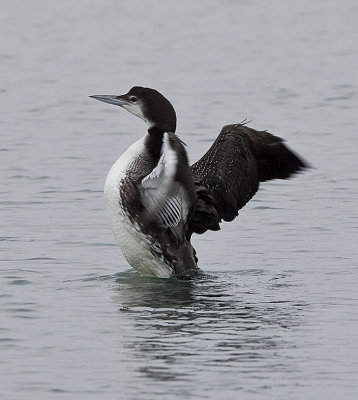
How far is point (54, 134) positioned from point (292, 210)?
4436mm

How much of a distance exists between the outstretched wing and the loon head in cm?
39

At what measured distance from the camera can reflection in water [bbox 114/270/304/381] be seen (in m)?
7.64

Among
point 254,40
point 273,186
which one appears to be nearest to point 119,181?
point 273,186

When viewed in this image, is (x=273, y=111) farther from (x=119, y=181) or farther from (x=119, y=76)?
(x=119, y=181)

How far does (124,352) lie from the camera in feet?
25.9

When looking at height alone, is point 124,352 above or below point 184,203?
below

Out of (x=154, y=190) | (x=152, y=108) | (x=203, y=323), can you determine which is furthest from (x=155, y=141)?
(x=203, y=323)

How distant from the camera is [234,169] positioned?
10055 mm

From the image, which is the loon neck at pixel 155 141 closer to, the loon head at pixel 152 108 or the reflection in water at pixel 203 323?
the loon head at pixel 152 108

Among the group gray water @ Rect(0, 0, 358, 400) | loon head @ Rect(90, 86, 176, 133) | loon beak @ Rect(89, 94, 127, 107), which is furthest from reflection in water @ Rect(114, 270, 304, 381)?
loon beak @ Rect(89, 94, 127, 107)

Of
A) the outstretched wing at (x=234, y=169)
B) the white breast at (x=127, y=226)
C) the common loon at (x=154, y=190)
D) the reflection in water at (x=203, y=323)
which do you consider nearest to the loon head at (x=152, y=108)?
the common loon at (x=154, y=190)

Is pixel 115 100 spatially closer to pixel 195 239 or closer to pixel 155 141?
pixel 155 141

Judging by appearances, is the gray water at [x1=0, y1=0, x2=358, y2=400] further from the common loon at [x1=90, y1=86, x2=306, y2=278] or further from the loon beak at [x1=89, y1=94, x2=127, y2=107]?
the loon beak at [x1=89, y1=94, x2=127, y2=107]

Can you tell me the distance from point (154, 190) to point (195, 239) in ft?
8.22
